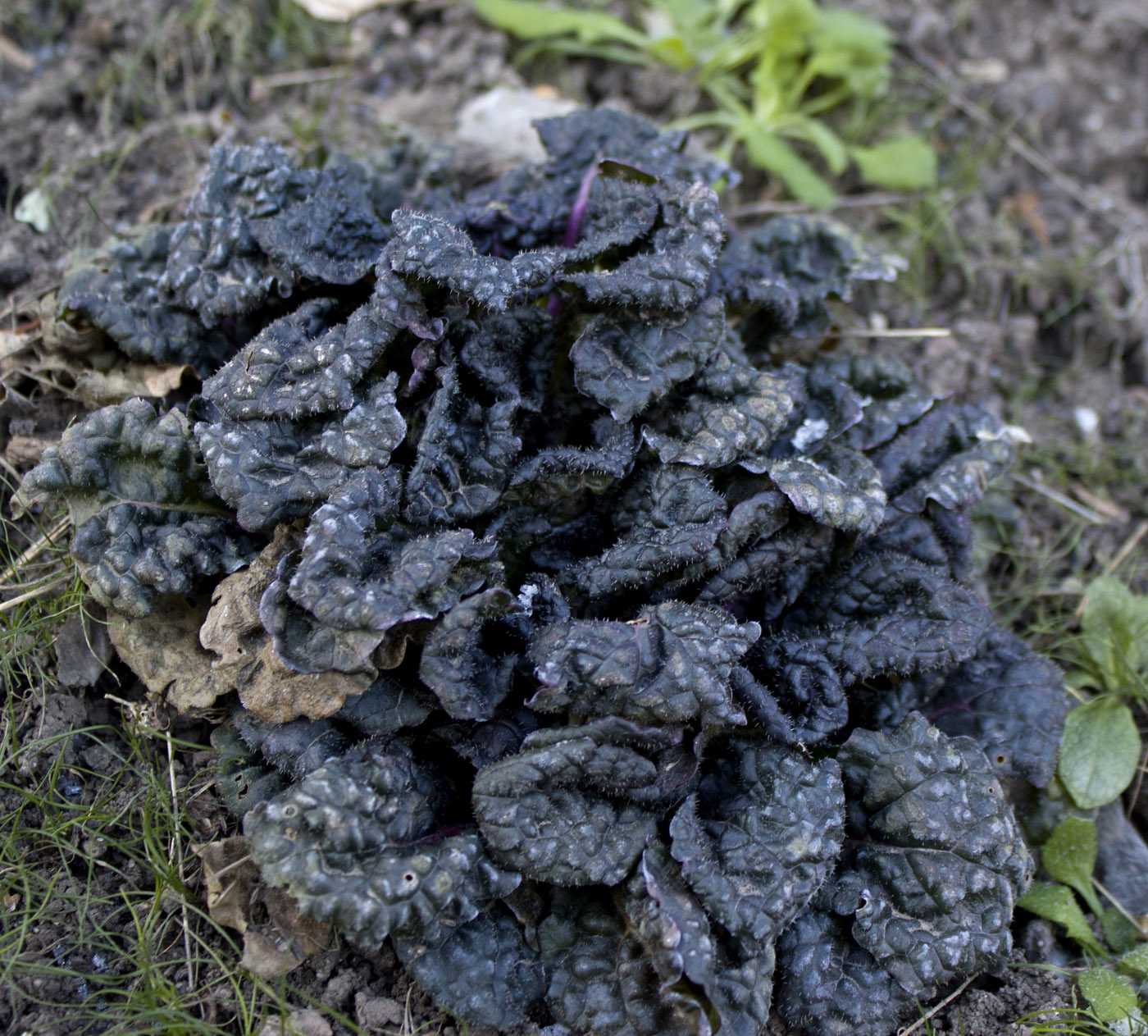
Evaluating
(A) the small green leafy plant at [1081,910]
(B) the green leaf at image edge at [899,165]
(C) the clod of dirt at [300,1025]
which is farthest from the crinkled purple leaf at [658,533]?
(B) the green leaf at image edge at [899,165]

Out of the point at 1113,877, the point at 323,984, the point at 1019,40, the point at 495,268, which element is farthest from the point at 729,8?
the point at 323,984

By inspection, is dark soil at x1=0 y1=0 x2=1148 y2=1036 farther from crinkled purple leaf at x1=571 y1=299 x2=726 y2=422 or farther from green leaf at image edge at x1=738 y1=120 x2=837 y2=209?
crinkled purple leaf at x1=571 y1=299 x2=726 y2=422

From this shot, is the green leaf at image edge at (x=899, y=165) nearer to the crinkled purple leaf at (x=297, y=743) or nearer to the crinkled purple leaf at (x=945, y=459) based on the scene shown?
the crinkled purple leaf at (x=945, y=459)

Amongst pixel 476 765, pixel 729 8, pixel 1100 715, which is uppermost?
pixel 729 8

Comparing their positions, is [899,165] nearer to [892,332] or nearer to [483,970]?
[892,332]

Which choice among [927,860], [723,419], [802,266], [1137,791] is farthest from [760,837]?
[802,266]

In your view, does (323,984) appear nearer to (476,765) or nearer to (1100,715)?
(476,765)
